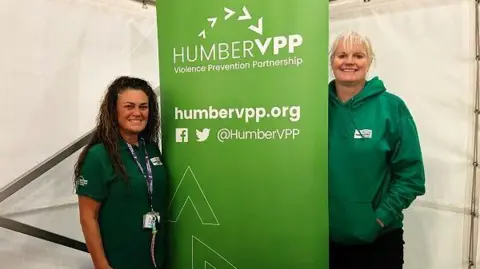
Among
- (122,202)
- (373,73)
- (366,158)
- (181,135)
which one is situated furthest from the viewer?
(373,73)

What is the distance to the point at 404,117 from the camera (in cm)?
142

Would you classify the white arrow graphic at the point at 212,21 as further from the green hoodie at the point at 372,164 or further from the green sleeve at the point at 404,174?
the green sleeve at the point at 404,174

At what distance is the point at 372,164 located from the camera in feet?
4.63

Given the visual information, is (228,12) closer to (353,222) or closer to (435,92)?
(353,222)

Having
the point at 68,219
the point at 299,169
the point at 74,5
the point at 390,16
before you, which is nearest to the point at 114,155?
the point at 299,169

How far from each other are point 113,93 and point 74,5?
0.74 meters

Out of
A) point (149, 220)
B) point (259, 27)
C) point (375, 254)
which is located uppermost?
point (259, 27)

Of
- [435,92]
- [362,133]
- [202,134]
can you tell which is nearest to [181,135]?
[202,134]

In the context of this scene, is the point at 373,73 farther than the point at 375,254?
Yes

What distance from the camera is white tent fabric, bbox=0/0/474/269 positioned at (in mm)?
1800

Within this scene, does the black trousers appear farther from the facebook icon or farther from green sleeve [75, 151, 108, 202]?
green sleeve [75, 151, 108, 202]

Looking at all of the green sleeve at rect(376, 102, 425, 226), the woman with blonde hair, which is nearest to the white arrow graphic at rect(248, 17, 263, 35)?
the woman with blonde hair

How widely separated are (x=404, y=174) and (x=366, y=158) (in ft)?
0.45

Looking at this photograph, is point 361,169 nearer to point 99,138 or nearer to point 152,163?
point 152,163
